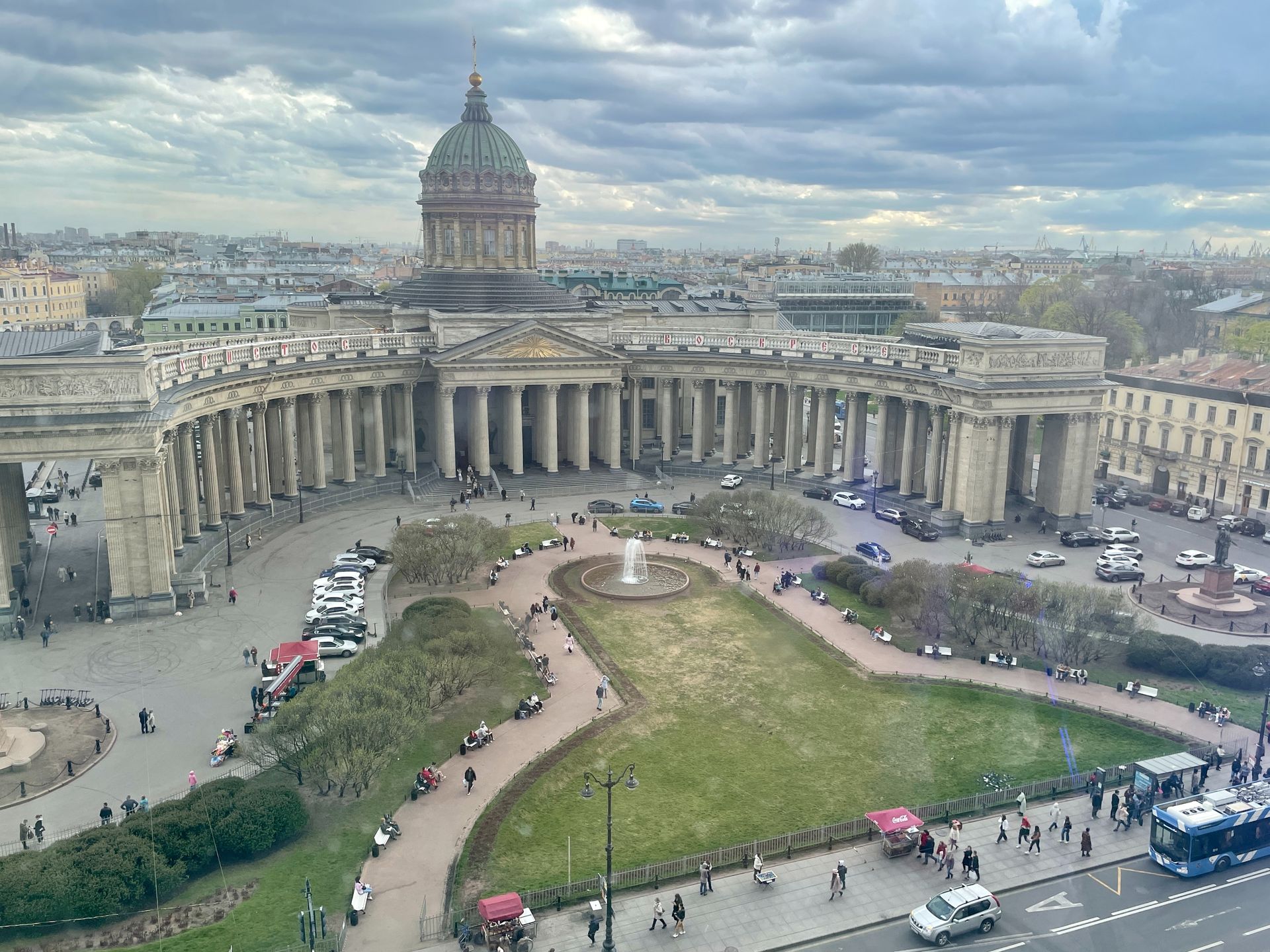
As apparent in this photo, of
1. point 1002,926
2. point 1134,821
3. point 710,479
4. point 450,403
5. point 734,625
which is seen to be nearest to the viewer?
point 1002,926

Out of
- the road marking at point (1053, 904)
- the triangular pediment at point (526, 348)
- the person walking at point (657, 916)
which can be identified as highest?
the triangular pediment at point (526, 348)

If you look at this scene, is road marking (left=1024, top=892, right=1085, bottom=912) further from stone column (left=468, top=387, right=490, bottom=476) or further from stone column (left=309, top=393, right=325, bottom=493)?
stone column (left=309, top=393, right=325, bottom=493)

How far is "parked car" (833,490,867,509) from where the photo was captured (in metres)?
74.2

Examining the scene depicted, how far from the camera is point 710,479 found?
8394 cm

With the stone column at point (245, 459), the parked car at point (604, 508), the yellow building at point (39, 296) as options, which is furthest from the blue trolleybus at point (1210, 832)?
the yellow building at point (39, 296)

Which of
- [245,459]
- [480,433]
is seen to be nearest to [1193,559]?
[480,433]

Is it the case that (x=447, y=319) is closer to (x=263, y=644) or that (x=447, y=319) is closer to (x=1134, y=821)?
(x=263, y=644)

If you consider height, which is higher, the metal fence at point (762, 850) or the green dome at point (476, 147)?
the green dome at point (476, 147)

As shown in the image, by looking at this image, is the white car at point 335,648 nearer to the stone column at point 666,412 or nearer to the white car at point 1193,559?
the stone column at point 666,412

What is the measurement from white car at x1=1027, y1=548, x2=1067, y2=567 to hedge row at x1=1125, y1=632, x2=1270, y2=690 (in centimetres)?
1416

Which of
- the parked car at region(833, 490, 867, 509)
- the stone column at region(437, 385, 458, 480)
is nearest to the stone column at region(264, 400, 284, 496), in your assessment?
the stone column at region(437, 385, 458, 480)

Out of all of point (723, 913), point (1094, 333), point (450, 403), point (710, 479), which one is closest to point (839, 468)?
point (710, 479)

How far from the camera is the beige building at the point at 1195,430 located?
240ft

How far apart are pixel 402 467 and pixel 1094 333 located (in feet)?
276
